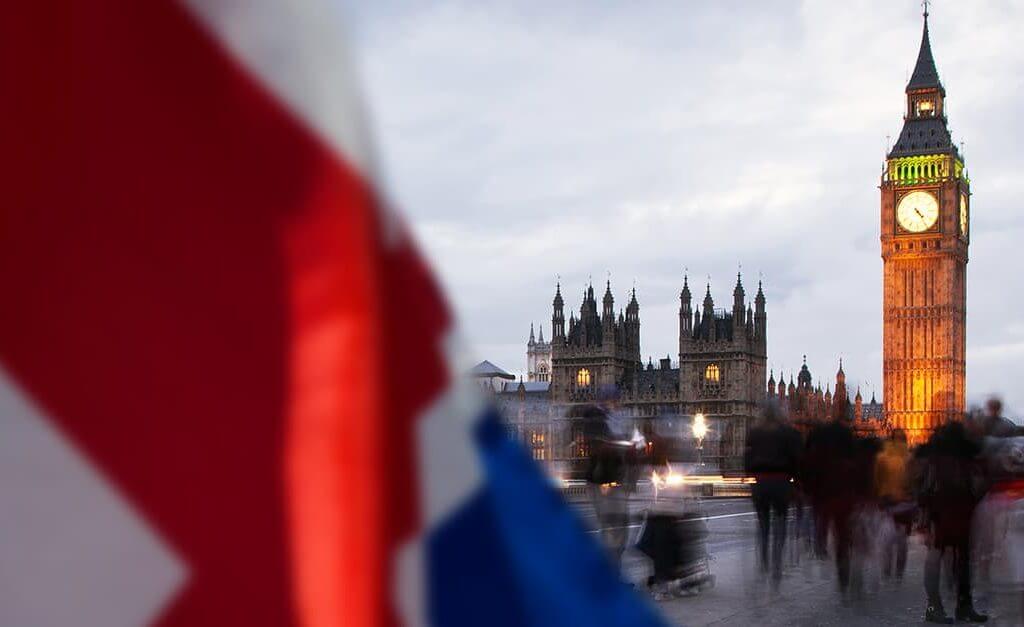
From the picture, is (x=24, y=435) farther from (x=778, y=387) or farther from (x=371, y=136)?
(x=778, y=387)

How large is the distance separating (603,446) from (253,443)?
8659 millimetres

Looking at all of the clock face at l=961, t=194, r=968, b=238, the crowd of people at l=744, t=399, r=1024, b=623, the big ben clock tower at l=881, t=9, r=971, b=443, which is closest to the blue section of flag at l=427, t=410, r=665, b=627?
the crowd of people at l=744, t=399, r=1024, b=623

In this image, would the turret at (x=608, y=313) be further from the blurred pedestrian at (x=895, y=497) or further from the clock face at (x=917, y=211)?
the blurred pedestrian at (x=895, y=497)

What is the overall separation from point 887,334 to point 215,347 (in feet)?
317

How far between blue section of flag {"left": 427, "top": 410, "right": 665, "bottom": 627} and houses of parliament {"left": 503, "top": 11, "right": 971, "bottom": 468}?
87334 millimetres

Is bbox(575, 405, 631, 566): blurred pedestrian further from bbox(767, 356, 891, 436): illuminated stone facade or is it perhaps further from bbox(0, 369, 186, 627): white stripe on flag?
bbox(767, 356, 891, 436): illuminated stone facade

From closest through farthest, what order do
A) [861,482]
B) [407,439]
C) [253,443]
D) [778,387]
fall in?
[253,443], [407,439], [861,482], [778,387]

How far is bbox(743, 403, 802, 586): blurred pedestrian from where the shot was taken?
10.1 m

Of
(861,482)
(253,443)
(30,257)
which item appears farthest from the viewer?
(861,482)

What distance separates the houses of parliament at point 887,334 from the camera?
89938mm

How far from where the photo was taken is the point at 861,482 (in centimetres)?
1112

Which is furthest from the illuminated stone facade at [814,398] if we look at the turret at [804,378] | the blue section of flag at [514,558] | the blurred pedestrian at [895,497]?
the blue section of flag at [514,558]

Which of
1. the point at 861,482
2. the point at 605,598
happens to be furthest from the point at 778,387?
the point at 605,598

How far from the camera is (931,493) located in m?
9.52
